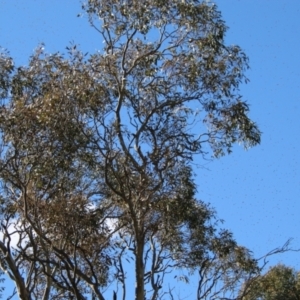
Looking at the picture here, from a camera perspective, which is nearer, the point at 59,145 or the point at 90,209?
the point at 59,145

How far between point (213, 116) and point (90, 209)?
8.30 ft

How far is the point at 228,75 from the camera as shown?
12516 mm

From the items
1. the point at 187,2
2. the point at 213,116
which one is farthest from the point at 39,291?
the point at 187,2

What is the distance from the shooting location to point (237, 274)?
14.5m

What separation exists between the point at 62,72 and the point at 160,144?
1924 millimetres

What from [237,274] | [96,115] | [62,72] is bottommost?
[237,274]

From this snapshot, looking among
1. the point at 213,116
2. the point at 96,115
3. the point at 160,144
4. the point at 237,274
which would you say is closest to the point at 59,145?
the point at 96,115

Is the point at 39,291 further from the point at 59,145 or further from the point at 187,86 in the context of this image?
the point at 187,86

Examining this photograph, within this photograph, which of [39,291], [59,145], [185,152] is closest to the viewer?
[59,145]

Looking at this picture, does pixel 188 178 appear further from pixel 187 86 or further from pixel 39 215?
pixel 39 215

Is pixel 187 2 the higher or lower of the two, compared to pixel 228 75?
higher

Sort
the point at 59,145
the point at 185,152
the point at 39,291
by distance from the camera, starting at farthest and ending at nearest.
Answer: the point at 39,291 < the point at 185,152 < the point at 59,145

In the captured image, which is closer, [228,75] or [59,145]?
[59,145]

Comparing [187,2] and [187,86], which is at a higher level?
[187,2]
